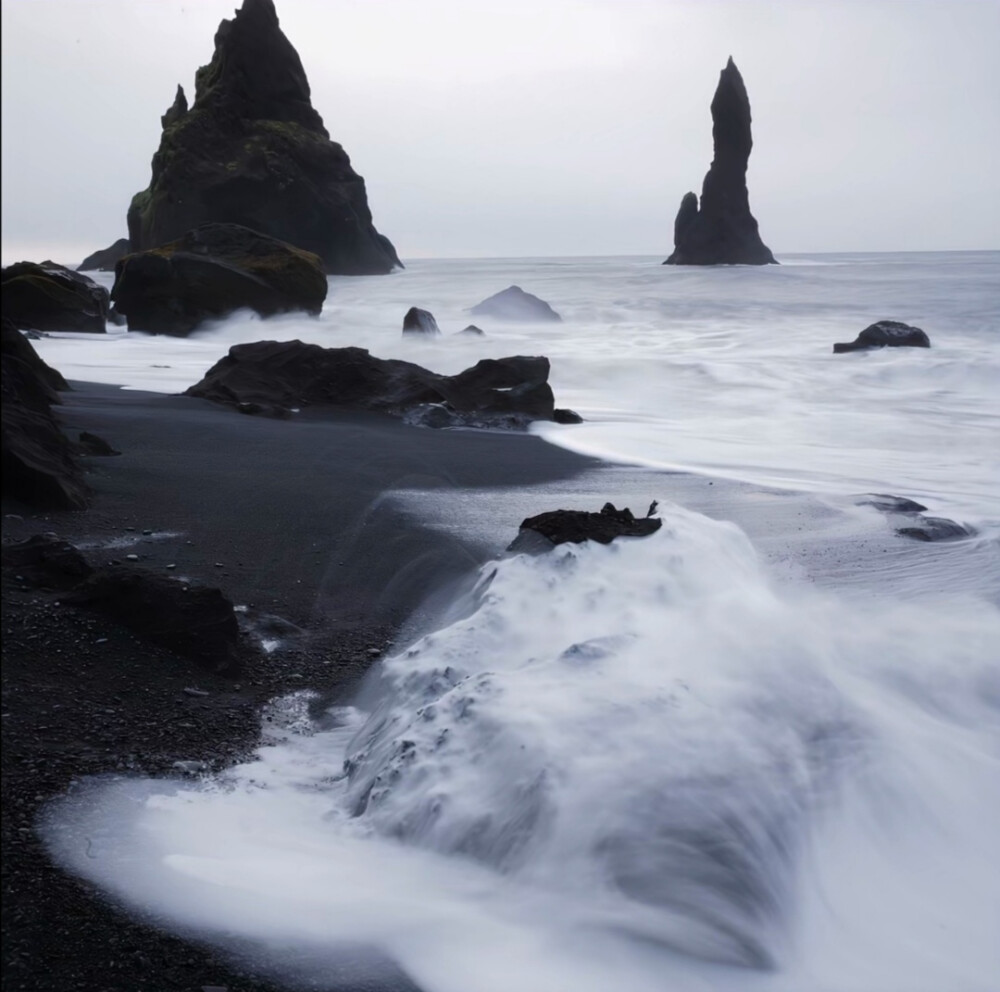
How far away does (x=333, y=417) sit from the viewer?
281 inches

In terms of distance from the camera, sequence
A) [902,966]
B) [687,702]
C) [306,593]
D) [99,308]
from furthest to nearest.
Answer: [99,308] < [306,593] < [687,702] < [902,966]

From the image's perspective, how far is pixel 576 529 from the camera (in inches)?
144

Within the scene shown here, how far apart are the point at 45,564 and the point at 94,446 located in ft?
5.68

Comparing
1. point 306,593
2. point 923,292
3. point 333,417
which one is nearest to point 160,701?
point 306,593

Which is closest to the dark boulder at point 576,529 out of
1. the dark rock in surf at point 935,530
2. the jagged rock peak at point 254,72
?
the dark rock in surf at point 935,530

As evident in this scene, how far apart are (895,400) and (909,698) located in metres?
7.87

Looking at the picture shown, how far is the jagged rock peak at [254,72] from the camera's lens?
36.8 m

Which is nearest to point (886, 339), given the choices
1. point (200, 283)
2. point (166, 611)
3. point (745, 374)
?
point (745, 374)

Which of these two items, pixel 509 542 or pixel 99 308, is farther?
pixel 99 308

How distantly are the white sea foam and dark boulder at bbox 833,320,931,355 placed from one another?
0.96ft

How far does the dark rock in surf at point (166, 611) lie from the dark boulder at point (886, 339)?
11.9 m

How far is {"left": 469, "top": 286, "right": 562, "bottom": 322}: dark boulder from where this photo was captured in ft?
63.4

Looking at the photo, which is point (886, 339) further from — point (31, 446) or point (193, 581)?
point (193, 581)

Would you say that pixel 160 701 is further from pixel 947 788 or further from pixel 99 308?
pixel 99 308
